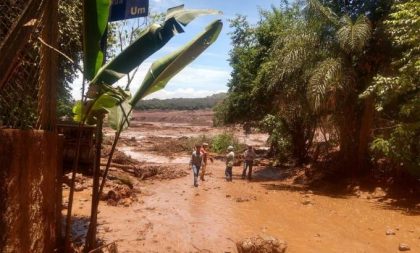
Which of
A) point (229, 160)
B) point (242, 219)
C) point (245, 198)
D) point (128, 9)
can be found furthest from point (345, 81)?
point (128, 9)

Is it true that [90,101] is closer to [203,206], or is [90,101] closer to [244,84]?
[203,206]

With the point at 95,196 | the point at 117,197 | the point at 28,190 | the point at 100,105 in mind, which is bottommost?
the point at 117,197

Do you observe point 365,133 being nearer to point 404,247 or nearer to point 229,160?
point 229,160

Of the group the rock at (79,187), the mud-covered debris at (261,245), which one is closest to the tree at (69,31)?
the rock at (79,187)

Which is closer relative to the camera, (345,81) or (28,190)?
(28,190)

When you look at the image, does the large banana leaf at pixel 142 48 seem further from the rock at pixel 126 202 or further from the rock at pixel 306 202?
the rock at pixel 306 202

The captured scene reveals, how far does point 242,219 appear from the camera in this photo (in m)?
10.2

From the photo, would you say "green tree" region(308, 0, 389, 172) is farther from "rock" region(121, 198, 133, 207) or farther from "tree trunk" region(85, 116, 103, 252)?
"tree trunk" region(85, 116, 103, 252)

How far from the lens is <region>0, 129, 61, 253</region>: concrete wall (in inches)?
134

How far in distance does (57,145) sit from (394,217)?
8751mm

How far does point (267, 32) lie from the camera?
21.6 meters

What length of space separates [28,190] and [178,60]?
1.95m

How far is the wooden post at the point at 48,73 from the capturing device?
4.25 meters

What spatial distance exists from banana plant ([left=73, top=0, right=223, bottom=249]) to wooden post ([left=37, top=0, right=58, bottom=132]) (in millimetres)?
340
